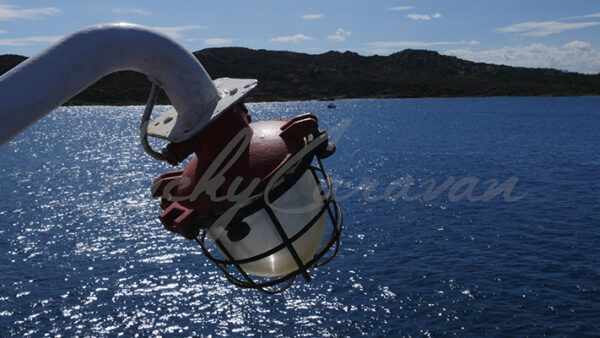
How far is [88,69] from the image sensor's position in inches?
93.3

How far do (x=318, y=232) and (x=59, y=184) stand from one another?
80789 millimetres

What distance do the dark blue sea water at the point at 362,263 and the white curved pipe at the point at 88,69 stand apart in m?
7.76

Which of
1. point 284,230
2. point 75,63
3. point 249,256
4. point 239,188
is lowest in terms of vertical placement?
point 249,256

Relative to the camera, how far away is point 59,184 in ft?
250

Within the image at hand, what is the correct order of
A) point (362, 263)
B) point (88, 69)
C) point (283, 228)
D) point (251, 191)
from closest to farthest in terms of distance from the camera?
point (88, 69)
point (251, 191)
point (283, 228)
point (362, 263)

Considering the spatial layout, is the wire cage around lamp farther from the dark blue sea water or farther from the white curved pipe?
the dark blue sea water

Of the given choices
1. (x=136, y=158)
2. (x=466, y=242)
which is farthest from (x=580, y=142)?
(x=136, y=158)

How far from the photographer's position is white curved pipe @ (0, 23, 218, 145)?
2211 mm

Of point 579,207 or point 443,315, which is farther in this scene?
point 579,207

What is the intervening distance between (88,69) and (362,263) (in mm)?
39520

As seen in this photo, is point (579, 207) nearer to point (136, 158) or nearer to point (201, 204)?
point (201, 204)

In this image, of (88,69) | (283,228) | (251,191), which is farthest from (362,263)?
(88,69)

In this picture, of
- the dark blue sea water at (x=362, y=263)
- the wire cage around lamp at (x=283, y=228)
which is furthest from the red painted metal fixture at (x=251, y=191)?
the dark blue sea water at (x=362, y=263)

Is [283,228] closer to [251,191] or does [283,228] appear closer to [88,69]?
[251,191]
